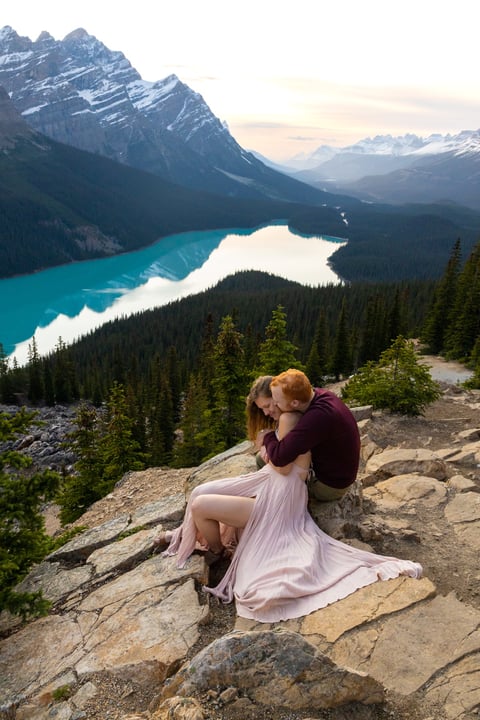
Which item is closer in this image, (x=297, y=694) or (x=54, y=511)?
(x=297, y=694)

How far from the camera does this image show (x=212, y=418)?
84.9 feet

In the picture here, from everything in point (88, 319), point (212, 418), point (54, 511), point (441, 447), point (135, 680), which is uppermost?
point (135, 680)

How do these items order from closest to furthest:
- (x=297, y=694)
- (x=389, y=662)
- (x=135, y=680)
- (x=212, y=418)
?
(x=297, y=694)
(x=389, y=662)
(x=135, y=680)
(x=212, y=418)

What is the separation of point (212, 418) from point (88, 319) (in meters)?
104

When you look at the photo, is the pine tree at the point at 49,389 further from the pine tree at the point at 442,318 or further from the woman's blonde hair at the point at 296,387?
the woman's blonde hair at the point at 296,387

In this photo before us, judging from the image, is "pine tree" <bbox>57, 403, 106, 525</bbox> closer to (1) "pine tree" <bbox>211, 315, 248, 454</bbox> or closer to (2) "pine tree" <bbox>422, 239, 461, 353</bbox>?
(1) "pine tree" <bbox>211, 315, 248, 454</bbox>

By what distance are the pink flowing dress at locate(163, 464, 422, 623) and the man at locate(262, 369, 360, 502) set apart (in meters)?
0.38

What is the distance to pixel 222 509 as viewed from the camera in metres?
6.06

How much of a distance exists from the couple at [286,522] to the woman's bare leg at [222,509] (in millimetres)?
12

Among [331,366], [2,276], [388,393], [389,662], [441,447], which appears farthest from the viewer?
[2,276]

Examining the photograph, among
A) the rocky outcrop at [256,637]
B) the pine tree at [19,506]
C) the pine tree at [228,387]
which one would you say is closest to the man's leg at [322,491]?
the rocky outcrop at [256,637]

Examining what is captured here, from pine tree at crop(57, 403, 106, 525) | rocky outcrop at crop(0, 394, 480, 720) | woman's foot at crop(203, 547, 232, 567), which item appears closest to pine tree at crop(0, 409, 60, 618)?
rocky outcrop at crop(0, 394, 480, 720)

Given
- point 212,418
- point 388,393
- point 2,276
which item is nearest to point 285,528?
point 388,393

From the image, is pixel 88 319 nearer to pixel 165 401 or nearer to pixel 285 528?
pixel 165 401
